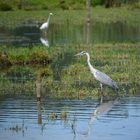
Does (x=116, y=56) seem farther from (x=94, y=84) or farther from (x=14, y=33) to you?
(x=14, y=33)

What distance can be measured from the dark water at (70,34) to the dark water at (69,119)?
14957 millimetres

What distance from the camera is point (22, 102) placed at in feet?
63.1

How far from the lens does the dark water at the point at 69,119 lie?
50.7ft

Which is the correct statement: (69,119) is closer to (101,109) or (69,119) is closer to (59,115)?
(59,115)

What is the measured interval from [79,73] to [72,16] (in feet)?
101

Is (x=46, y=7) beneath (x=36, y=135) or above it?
beneath

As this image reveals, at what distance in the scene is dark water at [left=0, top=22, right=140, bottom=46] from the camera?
3575cm

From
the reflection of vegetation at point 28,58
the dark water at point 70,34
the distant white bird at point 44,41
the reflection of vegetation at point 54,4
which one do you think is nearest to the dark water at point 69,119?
the reflection of vegetation at point 28,58

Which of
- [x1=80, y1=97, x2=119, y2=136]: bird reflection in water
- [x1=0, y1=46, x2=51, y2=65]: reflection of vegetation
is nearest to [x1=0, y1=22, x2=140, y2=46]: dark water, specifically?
[x1=0, y1=46, x2=51, y2=65]: reflection of vegetation

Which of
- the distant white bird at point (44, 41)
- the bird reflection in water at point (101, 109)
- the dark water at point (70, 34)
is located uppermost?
the bird reflection in water at point (101, 109)

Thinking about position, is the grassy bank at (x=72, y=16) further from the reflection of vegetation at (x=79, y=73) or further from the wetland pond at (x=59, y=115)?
the wetland pond at (x=59, y=115)

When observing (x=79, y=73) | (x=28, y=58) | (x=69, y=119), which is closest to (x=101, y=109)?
(x=69, y=119)

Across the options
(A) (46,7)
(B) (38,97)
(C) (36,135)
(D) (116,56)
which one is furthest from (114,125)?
(A) (46,7)

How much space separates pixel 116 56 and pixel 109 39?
8961mm
